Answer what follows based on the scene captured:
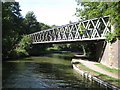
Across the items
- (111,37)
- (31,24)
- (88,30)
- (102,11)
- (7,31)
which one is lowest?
(111,37)

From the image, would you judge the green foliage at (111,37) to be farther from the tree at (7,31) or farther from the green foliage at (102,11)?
the tree at (7,31)

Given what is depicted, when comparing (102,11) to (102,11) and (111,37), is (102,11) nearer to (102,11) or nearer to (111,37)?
(102,11)

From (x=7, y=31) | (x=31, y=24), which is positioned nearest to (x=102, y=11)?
(x=7, y=31)

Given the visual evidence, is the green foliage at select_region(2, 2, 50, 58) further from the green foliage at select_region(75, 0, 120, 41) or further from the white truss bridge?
the green foliage at select_region(75, 0, 120, 41)

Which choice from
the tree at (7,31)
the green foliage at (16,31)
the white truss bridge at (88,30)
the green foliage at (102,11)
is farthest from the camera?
the green foliage at (16,31)

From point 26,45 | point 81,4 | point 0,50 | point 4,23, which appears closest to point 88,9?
point 81,4

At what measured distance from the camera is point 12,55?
1427 inches

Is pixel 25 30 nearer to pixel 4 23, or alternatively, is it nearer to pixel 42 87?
pixel 4 23

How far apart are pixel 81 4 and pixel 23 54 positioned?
814 inches

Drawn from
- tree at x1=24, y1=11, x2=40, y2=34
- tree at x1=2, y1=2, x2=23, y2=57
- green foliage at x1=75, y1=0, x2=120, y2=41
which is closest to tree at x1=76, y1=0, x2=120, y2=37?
green foliage at x1=75, y1=0, x2=120, y2=41

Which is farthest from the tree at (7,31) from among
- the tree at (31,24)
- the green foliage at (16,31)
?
the tree at (31,24)

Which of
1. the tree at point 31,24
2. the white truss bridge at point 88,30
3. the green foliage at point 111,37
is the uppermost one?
the tree at point 31,24

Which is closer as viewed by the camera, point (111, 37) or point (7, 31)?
point (111, 37)

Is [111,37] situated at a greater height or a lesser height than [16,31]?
lesser
